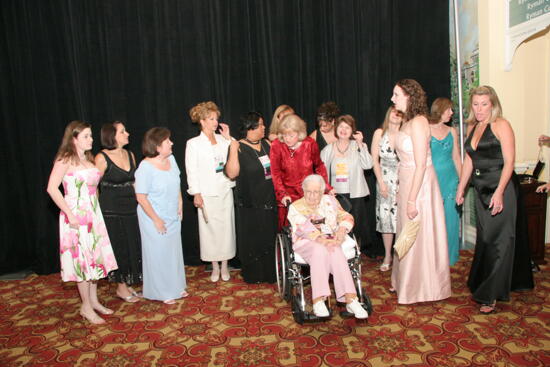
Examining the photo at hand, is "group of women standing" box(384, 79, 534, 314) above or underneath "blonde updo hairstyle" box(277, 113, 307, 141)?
underneath

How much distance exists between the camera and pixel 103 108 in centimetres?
471

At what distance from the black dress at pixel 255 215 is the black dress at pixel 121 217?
0.99 meters

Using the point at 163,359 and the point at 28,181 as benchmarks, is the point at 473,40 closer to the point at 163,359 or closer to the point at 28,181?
the point at 163,359

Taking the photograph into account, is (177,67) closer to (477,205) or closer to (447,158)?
(447,158)

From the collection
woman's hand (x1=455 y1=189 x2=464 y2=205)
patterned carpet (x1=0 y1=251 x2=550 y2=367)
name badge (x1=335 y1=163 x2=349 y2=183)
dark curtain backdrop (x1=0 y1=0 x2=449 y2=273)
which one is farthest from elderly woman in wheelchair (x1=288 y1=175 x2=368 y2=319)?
dark curtain backdrop (x1=0 y1=0 x2=449 y2=273)

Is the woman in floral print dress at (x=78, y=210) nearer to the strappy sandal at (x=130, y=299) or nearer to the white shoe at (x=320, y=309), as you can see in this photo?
the strappy sandal at (x=130, y=299)

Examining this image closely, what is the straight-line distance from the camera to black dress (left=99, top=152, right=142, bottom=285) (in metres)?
3.73

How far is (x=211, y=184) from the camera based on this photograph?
13.8ft

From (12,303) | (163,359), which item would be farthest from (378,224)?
(12,303)

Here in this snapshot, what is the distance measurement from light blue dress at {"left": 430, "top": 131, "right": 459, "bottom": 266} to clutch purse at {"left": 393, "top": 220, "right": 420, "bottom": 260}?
1054mm

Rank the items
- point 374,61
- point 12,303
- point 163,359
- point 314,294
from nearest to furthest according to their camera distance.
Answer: point 163,359
point 314,294
point 12,303
point 374,61

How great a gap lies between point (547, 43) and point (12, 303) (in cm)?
621

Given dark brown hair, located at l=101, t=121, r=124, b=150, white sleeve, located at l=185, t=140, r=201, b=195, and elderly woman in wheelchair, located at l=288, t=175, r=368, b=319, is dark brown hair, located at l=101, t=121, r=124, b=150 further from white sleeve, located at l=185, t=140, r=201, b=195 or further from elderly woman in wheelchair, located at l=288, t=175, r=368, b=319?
elderly woman in wheelchair, located at l=288, t=175, r=368, b=319

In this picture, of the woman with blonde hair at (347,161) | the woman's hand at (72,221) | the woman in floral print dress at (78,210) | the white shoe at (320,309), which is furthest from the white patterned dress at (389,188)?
the woman's hand at (72,221)
